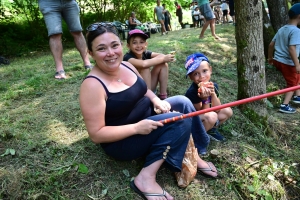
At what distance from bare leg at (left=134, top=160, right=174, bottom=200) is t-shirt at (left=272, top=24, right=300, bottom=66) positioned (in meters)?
3.32

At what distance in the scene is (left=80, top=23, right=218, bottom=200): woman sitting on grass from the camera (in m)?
1.85

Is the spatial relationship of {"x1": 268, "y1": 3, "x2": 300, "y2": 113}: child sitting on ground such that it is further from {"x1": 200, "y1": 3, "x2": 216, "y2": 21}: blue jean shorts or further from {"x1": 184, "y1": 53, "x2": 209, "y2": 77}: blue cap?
{"x1": 200, "y1": 3, "x2": 216, "y2": 21}: blue jean shorts

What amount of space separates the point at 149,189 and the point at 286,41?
3601 mm

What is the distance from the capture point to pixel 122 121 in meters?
2.05

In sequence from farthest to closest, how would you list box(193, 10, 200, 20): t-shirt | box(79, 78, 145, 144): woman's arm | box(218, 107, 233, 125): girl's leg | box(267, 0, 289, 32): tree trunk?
A: box(193, 10, 200, 20): t-shirt → box(267, 0, 289, 32): tree trunk → box(218, 107, 233, 125): girl's leg → box(79, 78, 145, 144): woman's arm

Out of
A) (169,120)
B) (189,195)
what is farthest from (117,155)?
(189,195)

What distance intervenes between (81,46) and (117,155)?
8.33 ft

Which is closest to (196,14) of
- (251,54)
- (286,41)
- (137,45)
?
(286,41)

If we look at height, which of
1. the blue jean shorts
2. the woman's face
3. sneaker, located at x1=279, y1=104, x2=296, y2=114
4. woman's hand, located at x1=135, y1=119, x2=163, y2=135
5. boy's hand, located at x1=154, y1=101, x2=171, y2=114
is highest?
the blue jean shorts

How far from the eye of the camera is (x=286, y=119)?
3787mm

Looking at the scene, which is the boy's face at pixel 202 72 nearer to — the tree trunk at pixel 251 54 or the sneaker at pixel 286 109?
the tree trunk at pixel 251 54

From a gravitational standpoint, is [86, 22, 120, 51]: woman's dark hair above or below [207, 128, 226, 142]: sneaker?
above

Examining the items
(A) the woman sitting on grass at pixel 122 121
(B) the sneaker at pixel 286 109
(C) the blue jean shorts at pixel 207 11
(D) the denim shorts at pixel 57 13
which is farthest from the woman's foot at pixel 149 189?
(C) the blue jean shorts at pixel 207 11

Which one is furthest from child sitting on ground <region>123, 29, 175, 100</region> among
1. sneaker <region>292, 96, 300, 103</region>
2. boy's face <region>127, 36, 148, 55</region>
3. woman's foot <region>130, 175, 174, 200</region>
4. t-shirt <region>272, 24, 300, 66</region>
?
sneaker <region>292, 96, 300, 103</region>
